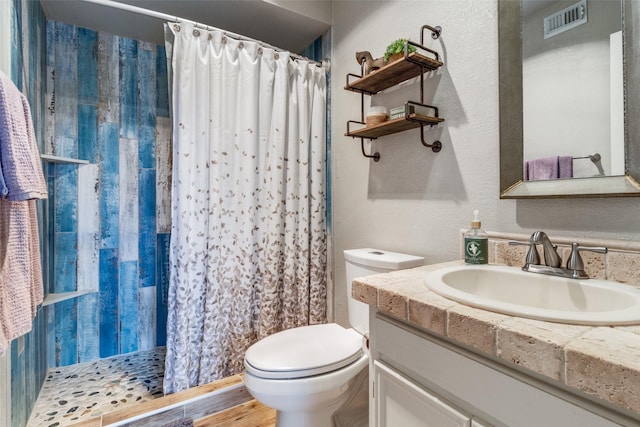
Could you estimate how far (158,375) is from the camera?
1874 millimetres

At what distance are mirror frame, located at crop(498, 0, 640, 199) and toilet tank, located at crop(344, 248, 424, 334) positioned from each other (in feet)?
1.55

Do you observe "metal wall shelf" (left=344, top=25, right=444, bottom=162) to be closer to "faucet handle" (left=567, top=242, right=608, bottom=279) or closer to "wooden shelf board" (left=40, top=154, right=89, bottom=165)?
"faucet handle" (left=567, top=242, right=608, bottom=279)

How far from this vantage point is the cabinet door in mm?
681

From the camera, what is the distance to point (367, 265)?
4.77 ft

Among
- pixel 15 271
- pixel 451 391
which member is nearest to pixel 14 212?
pixel 15 271

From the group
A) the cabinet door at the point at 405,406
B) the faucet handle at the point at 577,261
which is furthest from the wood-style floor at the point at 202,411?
the faucet handle at the point at 577,261

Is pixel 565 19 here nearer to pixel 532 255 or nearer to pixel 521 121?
pixel 521 121

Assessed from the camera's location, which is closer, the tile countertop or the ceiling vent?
the tile countertop

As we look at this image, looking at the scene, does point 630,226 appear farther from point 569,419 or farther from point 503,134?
point 569,419

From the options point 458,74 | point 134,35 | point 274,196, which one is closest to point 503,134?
point 458,74

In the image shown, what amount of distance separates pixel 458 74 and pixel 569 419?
47.9 inches

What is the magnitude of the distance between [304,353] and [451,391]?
2.33ft

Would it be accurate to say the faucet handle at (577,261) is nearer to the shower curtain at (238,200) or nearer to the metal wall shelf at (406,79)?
the metal wall shelf at (406,79)

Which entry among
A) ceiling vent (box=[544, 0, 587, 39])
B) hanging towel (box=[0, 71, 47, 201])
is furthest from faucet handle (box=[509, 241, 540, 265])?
hanging towel (box=[0, 71, 47, 201])
